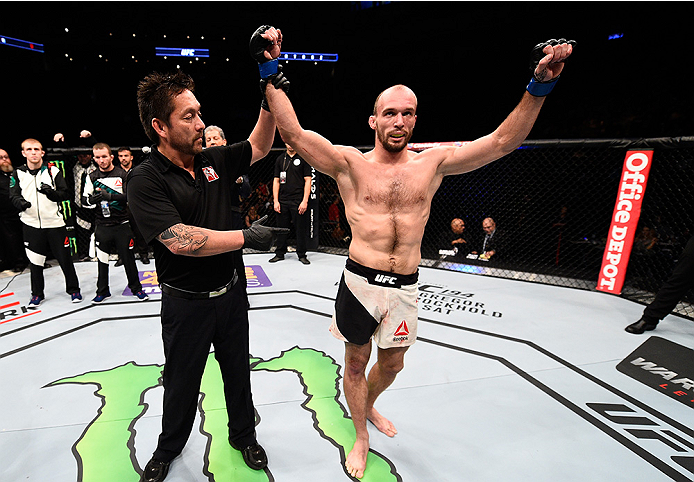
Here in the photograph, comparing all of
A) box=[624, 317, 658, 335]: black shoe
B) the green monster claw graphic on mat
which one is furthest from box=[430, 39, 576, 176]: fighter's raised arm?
box=[624, 317, 658, 335]: black shoe

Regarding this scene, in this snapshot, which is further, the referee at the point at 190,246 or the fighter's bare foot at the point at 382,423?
the fighter's bare foot at the point at 382,423

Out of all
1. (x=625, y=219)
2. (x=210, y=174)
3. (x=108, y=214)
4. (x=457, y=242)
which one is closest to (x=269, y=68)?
(x=210, y=174)

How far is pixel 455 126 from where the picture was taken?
8.80 m

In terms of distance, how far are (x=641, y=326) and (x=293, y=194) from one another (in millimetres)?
3851

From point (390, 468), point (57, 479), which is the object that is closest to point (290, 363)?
point (390, 468)

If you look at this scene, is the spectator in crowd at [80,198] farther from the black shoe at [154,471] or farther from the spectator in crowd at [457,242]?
the spectator in crowd at [457,242]

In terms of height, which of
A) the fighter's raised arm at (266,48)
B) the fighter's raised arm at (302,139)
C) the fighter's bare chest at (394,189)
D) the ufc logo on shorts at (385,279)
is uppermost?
the fighter's raised arm at (266,48)

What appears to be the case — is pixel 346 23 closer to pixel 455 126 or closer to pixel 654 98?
pixel 455 126

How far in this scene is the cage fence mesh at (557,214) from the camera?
3982 mm

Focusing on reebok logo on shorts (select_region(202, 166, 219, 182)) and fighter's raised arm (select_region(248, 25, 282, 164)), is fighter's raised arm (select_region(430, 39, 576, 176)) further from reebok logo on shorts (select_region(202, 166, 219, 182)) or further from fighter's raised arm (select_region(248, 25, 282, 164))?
reebok logo on shorts (select_region(202, 166, 219, 182))

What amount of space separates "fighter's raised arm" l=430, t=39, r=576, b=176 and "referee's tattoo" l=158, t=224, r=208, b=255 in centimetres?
103

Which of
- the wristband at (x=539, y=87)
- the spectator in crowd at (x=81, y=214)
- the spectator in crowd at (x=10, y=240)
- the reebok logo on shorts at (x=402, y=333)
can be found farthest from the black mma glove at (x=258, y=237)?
the spectator in crowd at (x=10, y=240)

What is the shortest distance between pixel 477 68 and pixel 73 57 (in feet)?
29.2

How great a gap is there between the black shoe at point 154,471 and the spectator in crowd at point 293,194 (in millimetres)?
3414
